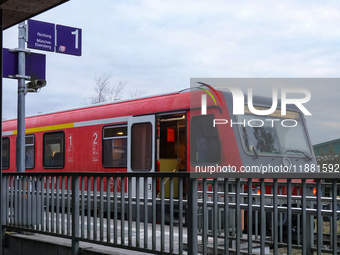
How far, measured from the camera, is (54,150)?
13281 mm

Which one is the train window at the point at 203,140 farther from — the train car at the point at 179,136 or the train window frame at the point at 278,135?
the train window frame at the point at 278,135

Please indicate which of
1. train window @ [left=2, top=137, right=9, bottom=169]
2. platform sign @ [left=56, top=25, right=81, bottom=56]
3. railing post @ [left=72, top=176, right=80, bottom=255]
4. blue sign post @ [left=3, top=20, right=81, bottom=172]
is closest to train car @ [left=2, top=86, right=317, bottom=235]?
platform sign @ [left=56, top=25, right=81, bottom=56]

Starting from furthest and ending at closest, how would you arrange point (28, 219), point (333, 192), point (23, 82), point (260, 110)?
point (260, 110), point (23, 82), point (28, 219), point (333, 192)

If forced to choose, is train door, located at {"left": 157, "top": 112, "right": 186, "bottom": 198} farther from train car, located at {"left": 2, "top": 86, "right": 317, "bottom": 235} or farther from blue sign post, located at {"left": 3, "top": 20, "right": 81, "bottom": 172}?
blue sign post, located at {"left": 3, "top": 20, "right": 81, "bottom": 172}

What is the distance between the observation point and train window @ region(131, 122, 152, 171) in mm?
10633

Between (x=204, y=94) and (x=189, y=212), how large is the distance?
18.5 feet

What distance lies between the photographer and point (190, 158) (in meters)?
9.75

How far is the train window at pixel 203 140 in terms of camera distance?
31.6ft

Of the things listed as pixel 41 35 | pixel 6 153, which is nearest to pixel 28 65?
pixel 41 35

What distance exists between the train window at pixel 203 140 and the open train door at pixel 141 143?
117 centimetres

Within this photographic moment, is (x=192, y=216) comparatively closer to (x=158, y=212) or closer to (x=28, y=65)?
(x=158, y=212)

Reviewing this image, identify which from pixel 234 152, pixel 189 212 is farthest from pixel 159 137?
pixel 189 212

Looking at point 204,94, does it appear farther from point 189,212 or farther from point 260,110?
point 189,212

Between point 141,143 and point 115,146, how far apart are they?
92 centimetres
